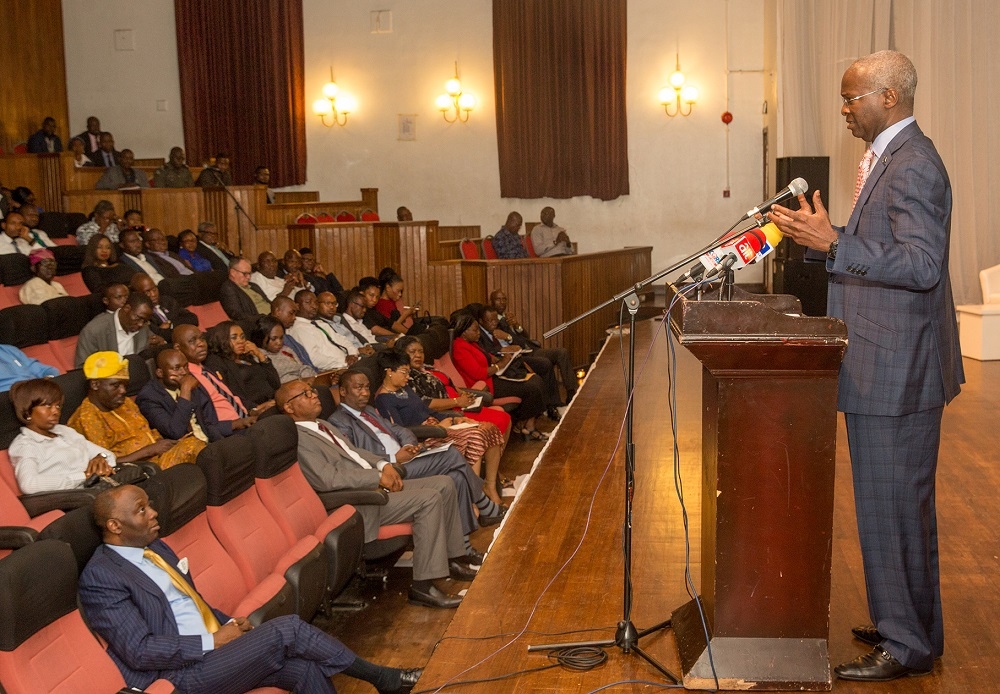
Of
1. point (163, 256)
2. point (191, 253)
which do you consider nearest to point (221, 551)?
point (163, 256)

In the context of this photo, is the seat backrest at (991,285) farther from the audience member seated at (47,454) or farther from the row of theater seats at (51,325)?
the audience member seated at (47,454)

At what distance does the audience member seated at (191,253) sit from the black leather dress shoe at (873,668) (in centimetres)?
684

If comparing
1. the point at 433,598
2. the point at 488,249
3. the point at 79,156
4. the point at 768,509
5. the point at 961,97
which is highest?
the point at 961,97

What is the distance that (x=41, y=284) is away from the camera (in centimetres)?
648

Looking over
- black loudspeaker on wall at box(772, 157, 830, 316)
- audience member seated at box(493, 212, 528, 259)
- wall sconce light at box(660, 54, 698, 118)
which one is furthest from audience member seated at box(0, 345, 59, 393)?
wall sconce light at box(660, 54, 698, 118)

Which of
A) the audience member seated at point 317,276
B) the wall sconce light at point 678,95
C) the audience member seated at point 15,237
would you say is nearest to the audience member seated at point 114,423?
the audience member seated at point 15,237

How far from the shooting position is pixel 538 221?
1245 centimetres

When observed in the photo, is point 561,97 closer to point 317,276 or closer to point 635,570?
point 317,276

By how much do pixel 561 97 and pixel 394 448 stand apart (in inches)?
316

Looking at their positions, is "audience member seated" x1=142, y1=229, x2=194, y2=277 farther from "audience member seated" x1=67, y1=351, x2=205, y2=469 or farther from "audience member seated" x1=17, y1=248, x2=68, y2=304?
"audience member seated" x1=67, y1=351, x2=205, y2=469

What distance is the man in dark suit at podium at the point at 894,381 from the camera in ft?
6.84

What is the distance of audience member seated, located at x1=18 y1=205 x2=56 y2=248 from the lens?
729cm

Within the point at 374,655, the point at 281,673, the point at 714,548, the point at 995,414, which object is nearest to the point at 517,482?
the point at 374,655

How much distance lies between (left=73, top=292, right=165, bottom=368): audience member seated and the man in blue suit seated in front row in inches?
113
